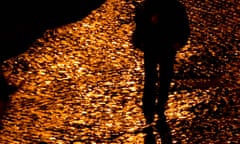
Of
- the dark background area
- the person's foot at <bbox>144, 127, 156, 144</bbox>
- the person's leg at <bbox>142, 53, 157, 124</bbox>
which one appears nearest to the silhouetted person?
the person's leg at <bbox>142, 53, 157, 124</bbox>

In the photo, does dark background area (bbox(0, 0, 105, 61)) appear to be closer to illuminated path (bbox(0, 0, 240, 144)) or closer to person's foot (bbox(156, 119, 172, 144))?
illuminated path (bbox(0, 0, 240, 144))

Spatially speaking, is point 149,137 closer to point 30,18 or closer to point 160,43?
point 160,43

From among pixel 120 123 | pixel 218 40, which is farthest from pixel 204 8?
pixel 120 123

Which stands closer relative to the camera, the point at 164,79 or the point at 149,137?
the point at 149,137

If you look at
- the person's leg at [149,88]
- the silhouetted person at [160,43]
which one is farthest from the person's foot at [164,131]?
the person's leg at [149,88]

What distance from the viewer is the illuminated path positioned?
399cm

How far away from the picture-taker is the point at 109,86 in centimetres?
459

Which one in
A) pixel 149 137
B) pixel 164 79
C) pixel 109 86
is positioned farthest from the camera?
pixel 109 86

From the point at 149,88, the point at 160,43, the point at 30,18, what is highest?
the point at 30,18

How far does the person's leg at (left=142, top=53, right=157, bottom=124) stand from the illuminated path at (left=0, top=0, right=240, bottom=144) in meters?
0.09

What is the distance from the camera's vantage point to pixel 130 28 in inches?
220

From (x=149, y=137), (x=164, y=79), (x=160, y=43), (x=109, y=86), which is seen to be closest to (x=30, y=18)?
(x=109, y=86)

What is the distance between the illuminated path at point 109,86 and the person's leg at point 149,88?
0.29 ft

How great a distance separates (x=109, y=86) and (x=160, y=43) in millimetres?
870
